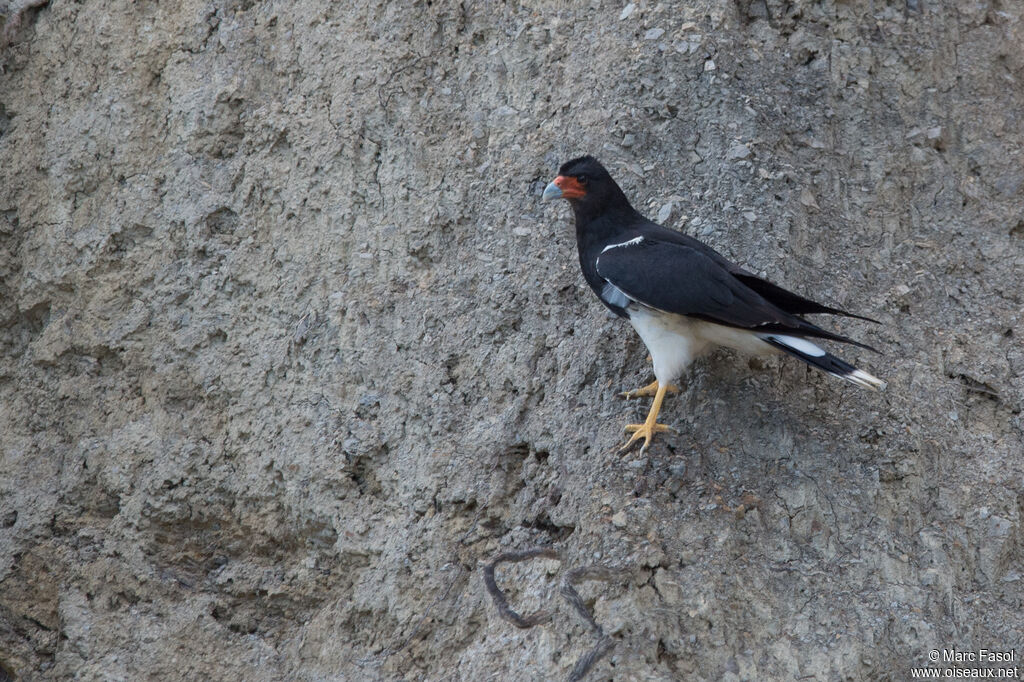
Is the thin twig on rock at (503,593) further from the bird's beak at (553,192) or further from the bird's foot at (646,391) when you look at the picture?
the bird's beak at (553,192)

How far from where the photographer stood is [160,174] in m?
6.69

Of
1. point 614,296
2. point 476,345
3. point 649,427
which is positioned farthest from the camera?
point 476,345

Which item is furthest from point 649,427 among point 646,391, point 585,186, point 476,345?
point 585,186

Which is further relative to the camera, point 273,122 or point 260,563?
point 273,122

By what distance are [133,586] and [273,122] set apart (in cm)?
269

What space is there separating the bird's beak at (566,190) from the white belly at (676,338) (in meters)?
0.70

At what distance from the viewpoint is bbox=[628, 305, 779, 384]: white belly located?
500 cm

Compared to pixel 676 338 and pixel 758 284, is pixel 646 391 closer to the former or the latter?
pixel 676 338

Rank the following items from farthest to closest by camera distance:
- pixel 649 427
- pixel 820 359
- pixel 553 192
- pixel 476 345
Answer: pixel 476 345 < pixel 553 192 < pixel 649 427 < pixel 820 359

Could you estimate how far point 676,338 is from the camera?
5.04m

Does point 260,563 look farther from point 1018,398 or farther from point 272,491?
point 1018,398

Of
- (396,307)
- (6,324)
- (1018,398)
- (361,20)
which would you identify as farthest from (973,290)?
(6,324)

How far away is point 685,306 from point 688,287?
0.09 meters

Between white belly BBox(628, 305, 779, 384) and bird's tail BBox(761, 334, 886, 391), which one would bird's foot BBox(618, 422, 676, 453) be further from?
bird's tail BBox(761, 334, 886, 391)
